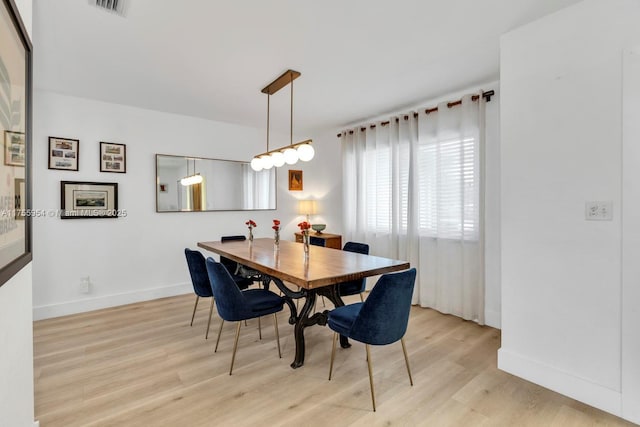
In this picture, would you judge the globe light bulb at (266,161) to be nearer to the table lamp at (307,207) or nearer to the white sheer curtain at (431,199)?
the white sheer curtain at (431,199)

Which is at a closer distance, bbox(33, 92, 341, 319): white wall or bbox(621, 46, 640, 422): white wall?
bbox(621, 46, 640, 422): white wall

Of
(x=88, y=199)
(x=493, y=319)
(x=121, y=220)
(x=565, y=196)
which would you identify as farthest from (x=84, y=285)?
(x=565, y=196)

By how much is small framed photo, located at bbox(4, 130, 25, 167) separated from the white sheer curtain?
3.30m

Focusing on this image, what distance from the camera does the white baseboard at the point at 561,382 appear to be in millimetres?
1799

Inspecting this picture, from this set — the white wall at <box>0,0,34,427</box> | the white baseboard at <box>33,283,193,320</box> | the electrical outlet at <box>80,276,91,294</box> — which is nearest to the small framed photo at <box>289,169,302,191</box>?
the white baseboard at <box>33,283,193,320</box>

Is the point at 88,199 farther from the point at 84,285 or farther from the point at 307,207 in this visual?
the point at 307,207

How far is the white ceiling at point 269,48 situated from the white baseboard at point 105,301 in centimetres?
230

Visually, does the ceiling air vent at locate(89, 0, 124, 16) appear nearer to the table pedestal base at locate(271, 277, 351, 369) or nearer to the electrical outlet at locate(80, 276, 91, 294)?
the table pedestal base at locate(271, 277, 351, 369)

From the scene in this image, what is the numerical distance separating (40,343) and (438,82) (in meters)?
4.38

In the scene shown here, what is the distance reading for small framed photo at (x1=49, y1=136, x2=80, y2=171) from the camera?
10.8 feet

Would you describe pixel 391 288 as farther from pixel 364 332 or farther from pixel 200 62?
pixel 200 62

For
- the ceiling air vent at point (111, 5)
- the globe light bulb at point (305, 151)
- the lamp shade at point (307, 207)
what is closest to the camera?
the ceiling air vent at point (111, 5)

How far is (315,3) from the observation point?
6.11 ft

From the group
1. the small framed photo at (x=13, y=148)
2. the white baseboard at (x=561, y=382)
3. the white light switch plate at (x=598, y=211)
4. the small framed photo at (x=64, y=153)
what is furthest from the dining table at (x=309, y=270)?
the small framed photo at (x=64, y=153)
